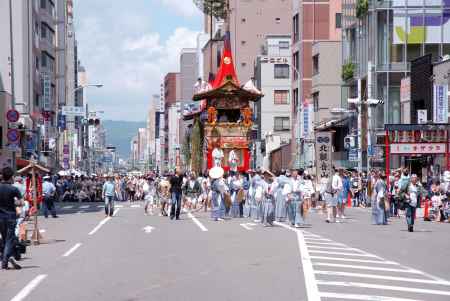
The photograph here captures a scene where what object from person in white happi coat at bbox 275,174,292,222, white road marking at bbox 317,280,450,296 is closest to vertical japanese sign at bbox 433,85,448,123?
person in white happi coat at bbox 275,174,292,222

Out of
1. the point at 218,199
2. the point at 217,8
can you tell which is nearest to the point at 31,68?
the point at 218,199

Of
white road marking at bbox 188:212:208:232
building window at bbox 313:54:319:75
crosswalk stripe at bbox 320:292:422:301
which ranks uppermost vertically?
building window at bbox 313:54:319:75

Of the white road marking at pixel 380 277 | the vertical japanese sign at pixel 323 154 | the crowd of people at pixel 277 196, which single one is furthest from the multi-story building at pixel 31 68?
the white road marking at pixel 380 277

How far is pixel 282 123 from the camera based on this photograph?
293ft

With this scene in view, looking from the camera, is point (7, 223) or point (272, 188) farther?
point (272, 188)

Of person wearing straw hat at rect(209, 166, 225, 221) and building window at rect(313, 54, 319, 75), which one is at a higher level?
building window at rect(313, 54, 319, 75)

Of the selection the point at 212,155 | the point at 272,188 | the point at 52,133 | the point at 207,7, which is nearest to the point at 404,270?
the point at 272,188

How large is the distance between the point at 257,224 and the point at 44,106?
4899 centimetres

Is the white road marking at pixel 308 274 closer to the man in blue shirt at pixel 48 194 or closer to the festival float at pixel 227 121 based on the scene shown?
the man in blue shirt at pixel 48 194

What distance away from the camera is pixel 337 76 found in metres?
68.4

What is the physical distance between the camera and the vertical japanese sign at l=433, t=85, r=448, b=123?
142ft

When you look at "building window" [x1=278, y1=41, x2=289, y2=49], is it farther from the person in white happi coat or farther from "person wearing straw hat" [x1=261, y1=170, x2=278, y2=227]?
"person wearing straw hat" [x1=261, y1=170, x2=278, y2=227]

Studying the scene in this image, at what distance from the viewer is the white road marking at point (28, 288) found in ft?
40.1

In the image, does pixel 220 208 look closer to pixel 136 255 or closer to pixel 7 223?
pixel 136 255
